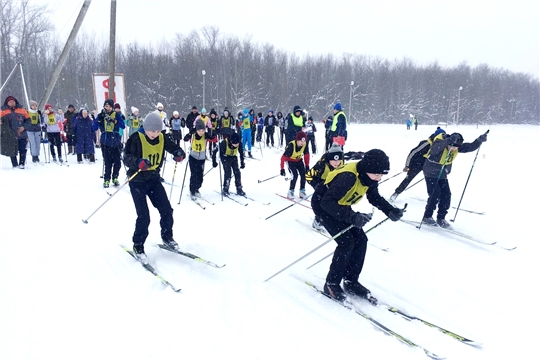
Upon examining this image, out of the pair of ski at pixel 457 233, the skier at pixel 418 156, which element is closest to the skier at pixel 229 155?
the skier at pixel 418 156

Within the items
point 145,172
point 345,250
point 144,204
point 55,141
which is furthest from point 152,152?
point 55,141

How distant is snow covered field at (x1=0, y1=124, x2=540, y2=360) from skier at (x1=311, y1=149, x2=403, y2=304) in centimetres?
29

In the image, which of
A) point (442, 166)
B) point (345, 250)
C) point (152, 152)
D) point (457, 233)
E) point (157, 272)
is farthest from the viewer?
point (442, 166)

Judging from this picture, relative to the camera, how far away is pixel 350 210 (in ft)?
10.9

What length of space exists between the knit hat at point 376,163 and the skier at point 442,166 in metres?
3.33

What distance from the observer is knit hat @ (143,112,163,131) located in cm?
410

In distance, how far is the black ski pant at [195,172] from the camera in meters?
7.16

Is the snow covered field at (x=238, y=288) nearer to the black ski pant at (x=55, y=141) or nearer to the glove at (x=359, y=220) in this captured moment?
the glove at (x=359, y=220)

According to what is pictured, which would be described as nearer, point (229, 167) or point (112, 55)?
point (229, 167)

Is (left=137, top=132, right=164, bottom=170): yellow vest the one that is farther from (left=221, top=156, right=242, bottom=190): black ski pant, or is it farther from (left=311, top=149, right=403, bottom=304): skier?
(left=221, top=156, right=242, bottom=190): black ski pant

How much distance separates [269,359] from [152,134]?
283 cm

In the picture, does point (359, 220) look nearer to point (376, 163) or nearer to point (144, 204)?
point (376, 163)

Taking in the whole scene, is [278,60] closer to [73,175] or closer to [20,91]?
[20,91]

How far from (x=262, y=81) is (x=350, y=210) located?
48931mm
